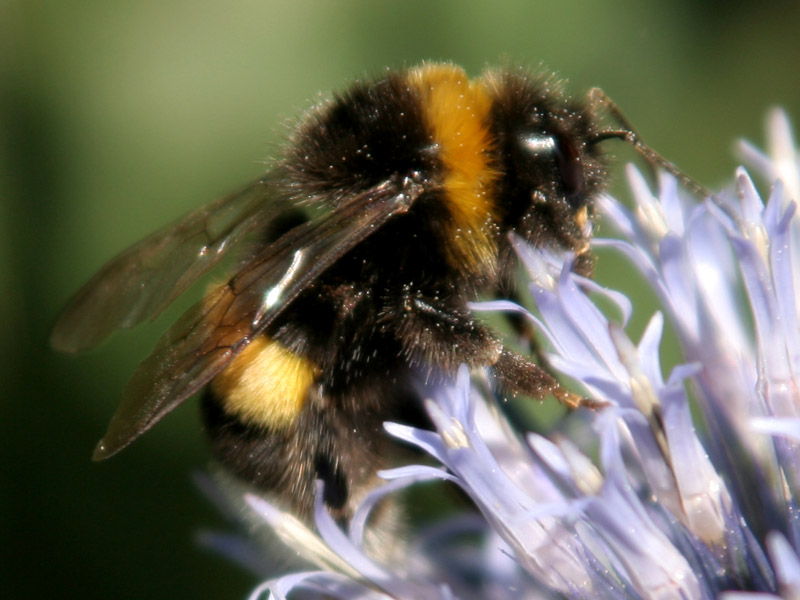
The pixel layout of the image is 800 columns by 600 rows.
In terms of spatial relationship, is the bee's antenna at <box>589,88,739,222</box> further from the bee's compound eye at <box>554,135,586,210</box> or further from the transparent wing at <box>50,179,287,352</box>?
the transparent wing at <box>50,179,287,352</box>

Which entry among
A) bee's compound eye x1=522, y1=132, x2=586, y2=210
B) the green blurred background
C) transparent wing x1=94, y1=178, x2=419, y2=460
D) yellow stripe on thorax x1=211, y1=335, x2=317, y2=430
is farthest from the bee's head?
the green blurred background

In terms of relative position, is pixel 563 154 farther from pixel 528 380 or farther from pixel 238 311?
pixel 238 311

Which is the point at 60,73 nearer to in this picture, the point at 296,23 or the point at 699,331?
the point at 296,23

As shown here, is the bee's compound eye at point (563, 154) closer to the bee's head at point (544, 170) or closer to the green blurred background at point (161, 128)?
the bee's head at point (544, 170)

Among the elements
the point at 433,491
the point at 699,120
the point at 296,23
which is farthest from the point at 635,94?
the point at 433,491

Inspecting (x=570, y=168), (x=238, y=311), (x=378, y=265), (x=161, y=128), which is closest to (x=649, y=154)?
(x=570, y=168)

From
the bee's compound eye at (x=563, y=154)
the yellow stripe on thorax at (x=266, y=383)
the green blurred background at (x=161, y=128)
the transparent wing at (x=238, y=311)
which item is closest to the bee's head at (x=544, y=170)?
the bee's compound eye at (x=563, y=154)
